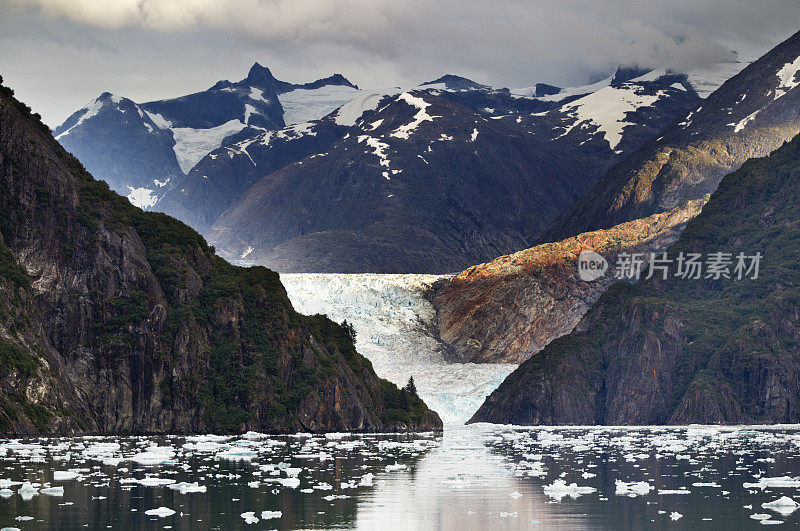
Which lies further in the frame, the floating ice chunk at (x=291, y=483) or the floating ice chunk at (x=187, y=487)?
the floating ice chunk at (x=291, y=483)

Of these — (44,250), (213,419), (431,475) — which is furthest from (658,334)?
(431,475)

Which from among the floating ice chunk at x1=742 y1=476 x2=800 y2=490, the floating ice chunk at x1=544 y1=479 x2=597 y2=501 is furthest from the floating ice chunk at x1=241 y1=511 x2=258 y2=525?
the floating ice chunk at x1=742 y1=476 x2=800 y2=490

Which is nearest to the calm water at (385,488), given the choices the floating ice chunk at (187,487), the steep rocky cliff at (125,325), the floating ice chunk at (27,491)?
the floating ice chunk at (27,491)

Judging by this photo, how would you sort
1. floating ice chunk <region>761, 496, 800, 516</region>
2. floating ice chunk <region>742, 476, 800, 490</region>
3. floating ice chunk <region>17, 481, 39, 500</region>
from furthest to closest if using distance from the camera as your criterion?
floating ice chunk <region>742, 476, 800, 490</region>
floating ice chunk <region>17, 481, 39, 500</region>
floating ice chunk <region>761, 496, 800, 516</region>

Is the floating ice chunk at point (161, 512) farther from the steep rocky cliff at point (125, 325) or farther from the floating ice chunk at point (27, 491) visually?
the steep rocky cliff at point (125, 325)

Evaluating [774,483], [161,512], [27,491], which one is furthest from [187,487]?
[774,483]

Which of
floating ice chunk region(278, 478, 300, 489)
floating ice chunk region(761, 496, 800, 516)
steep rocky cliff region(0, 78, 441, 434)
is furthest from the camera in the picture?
steep rocky cliff region(0, 78, 441, 434)

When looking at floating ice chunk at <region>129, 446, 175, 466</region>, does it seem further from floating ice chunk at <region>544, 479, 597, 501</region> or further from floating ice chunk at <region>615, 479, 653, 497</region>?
floating ice chunk at <region>615, 479, 653, 497</region>
